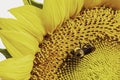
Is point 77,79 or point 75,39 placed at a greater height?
point 75,39

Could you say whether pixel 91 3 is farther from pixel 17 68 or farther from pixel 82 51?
pixel 17 68

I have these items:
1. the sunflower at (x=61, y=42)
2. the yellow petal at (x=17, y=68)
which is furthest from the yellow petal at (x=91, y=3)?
the yellow petal at (x=17, y=68)

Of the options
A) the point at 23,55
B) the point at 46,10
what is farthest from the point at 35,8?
the point at 23,55

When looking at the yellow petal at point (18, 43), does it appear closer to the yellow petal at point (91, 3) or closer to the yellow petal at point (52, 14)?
the yellow petal at point (52, 14)

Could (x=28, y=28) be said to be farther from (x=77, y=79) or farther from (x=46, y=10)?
(x=77, y=79)

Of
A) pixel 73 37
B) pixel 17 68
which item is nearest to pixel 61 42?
pixel 73 37
